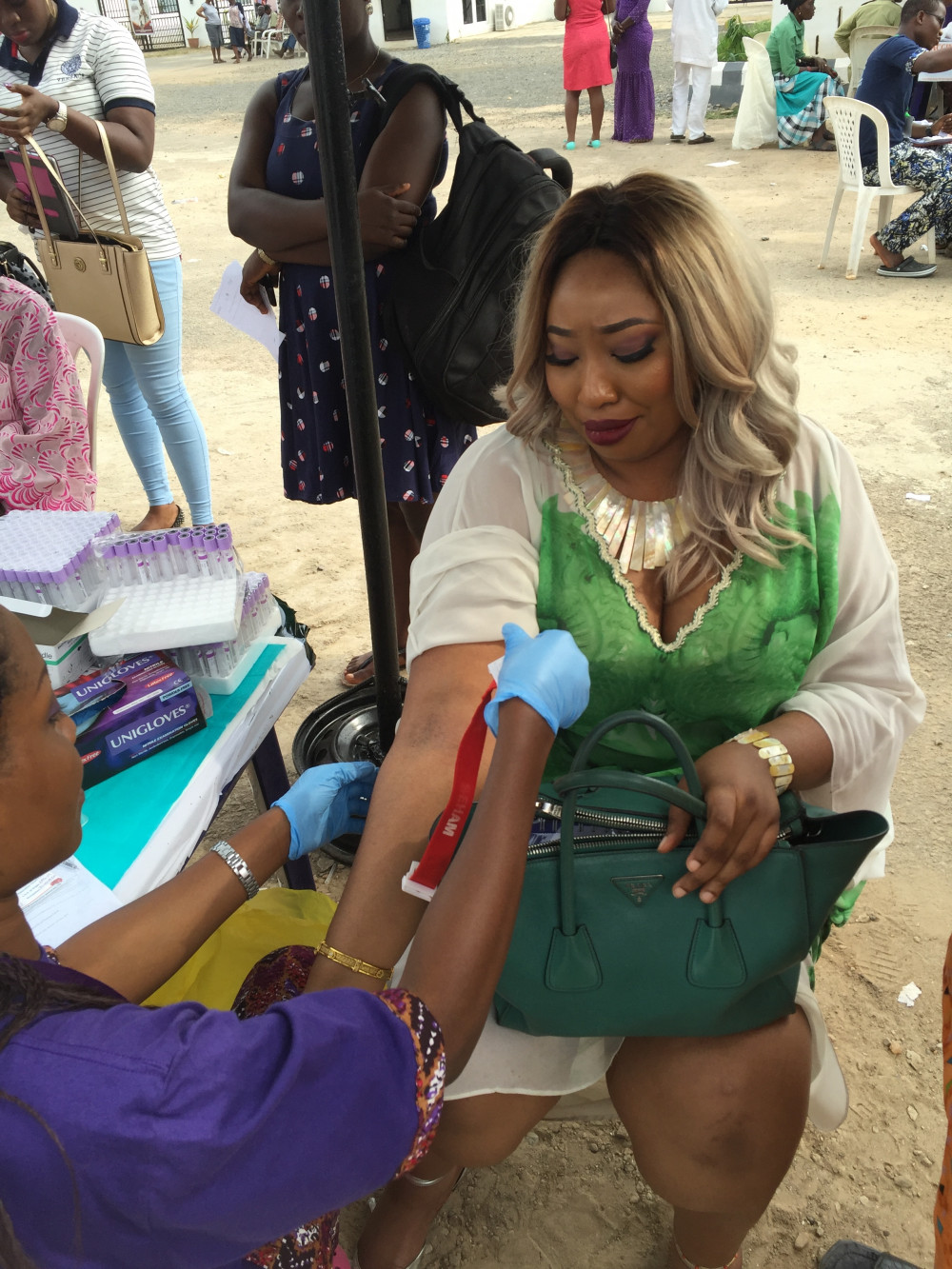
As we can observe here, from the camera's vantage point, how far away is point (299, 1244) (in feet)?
4.03

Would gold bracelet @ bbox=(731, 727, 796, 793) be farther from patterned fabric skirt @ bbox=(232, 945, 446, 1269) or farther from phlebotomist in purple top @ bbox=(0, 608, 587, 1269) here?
patterned fabric skirt @ bbox=(232, 945, 446, 1269)

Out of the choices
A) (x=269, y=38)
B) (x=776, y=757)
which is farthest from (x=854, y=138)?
(x=269, y=38)

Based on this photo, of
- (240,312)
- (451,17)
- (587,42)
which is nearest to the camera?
(240,312)

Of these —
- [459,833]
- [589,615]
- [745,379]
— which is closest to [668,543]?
[589,615]

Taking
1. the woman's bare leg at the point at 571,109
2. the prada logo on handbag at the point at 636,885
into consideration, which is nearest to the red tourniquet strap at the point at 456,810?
the prada logo on handbag at the point at 636,885

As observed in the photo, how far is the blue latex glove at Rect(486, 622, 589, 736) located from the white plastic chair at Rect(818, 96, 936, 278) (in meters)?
6.51

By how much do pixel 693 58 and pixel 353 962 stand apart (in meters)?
11.1

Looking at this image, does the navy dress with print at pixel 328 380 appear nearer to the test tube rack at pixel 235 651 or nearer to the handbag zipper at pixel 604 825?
the test tube rack at pixel 235 651

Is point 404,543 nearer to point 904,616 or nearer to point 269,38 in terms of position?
point 904,616

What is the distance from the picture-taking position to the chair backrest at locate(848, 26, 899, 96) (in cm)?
912

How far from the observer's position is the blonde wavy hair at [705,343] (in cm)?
148

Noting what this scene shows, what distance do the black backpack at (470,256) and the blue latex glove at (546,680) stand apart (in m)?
1.27

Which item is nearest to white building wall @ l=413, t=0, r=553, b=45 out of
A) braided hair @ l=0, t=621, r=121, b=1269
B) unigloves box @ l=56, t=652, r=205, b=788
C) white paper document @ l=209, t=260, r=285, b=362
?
white paper document @ l=209, t=260, r=285, b=362

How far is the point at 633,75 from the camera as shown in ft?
34.7
